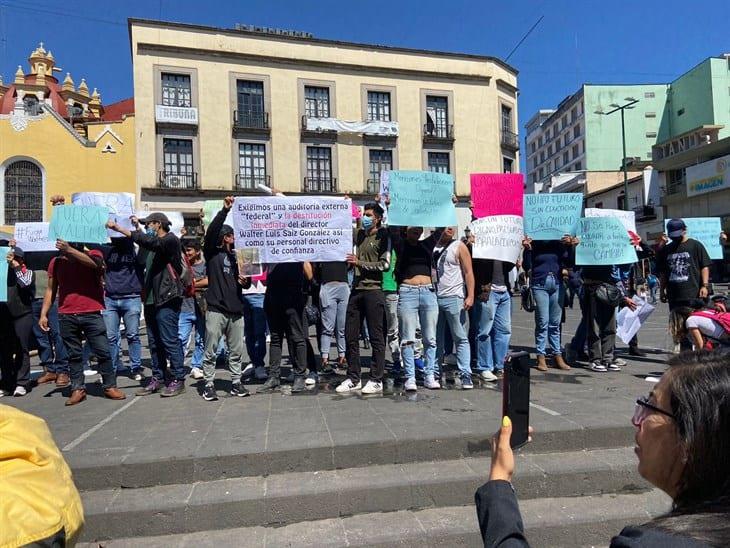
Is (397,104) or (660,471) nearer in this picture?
(660,471)

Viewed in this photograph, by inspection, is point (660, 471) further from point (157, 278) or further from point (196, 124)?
point (196, 124)

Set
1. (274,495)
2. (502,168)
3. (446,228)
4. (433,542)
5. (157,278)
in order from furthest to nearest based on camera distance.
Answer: (502,168), (446,228), (157,278), (274,495), (433,542)

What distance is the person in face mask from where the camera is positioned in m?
6.78

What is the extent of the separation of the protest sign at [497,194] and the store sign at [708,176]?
34766 millimetres

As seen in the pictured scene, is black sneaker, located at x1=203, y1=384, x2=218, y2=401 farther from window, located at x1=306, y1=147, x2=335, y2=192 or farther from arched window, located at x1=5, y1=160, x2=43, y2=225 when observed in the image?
arched window, located at x1=5, y1=160, x2=43, y2=225

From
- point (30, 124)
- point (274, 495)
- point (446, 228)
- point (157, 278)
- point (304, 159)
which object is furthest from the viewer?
point (304, 159)

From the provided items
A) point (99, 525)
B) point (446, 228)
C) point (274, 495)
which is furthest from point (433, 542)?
point (446, 228)

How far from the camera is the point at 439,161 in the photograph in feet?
119

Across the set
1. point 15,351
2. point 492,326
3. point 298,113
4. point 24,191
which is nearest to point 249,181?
point 298,113

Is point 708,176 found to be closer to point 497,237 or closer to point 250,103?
point 250,103

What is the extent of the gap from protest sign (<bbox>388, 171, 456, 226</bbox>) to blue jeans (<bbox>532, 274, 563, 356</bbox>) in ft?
5.37

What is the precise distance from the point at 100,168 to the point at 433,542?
32596 millimetres

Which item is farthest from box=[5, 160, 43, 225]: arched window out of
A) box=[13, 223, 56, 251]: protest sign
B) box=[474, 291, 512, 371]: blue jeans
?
box=[474, 291, 512, 371]: blue jeans

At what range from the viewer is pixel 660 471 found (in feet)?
3.93
